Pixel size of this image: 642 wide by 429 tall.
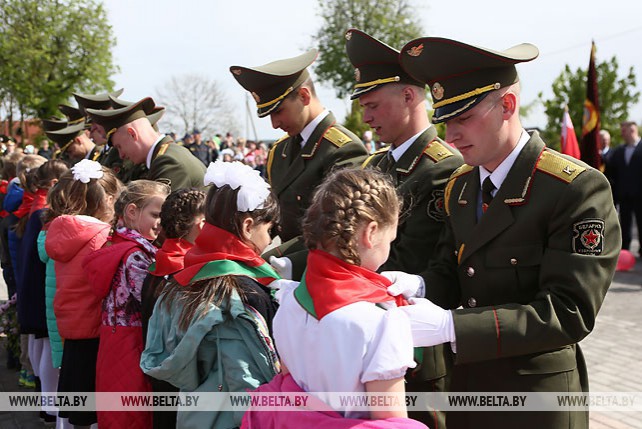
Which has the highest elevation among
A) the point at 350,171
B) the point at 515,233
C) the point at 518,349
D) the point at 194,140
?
the point at 350,171

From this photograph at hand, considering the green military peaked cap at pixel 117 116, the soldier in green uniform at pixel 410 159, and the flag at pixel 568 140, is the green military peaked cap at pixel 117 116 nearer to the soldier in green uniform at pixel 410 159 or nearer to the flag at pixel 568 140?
the soldier in green uniform at pixel 410 159

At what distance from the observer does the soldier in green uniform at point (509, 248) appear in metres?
2.14

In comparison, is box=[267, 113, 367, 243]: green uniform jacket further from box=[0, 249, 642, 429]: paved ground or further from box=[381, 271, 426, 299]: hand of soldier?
box=[0, 249, 642, 429]: paved ground

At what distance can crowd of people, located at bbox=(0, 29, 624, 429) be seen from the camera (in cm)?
194

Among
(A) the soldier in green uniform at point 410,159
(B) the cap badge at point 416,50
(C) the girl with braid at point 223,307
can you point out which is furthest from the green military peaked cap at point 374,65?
(C) the girl with braid at point 223,307

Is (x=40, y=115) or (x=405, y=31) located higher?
(x=405, y=31)

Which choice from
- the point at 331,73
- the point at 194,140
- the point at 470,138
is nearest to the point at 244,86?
the point at 470,138

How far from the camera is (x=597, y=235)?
2158 mm

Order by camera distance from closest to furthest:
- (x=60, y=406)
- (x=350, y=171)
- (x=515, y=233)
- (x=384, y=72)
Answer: (x=350, y=171)
(x=515, y=233)
(x=384, y=72)
(x=60, y=406)

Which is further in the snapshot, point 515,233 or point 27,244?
point 27,244

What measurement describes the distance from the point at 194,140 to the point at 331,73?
18.6 meters

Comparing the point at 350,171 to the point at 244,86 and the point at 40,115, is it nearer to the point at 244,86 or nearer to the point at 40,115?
the point at 244,86

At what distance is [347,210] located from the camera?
76.1 inches

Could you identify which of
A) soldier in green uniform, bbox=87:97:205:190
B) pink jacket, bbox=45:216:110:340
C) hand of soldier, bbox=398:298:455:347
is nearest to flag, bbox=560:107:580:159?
soldier in green uniform, bbox=87:97:205:190
